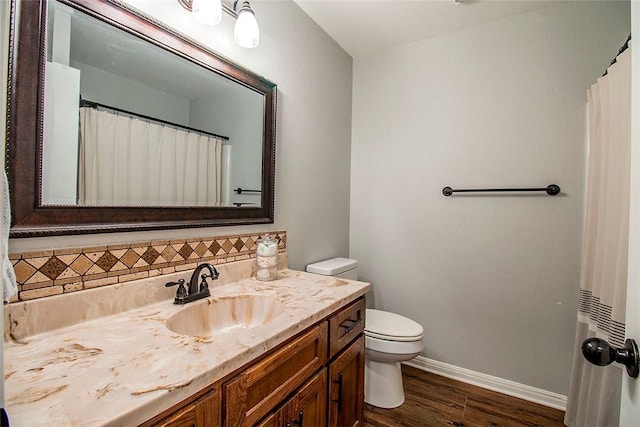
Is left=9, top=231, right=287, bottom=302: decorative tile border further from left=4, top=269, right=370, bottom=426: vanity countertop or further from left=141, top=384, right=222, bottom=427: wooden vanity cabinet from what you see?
left=141, top=384, right=222, bottom=427: wooden vanity cabinet

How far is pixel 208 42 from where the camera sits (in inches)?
49.7

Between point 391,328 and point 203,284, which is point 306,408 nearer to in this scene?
point 203,284

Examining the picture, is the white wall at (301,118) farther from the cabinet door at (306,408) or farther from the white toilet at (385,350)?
the cabinet door at (306,408)

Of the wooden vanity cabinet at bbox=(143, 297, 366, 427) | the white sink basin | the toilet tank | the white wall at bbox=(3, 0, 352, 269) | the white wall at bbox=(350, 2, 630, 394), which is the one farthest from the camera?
the toilet tank

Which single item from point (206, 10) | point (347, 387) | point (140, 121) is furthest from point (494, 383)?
point (206, 10)

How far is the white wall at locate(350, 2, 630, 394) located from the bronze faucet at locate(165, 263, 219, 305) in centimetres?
147

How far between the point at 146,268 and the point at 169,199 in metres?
0.28

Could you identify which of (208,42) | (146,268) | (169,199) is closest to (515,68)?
(208,42)

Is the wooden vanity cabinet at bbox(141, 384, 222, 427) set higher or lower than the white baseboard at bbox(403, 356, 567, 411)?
higher

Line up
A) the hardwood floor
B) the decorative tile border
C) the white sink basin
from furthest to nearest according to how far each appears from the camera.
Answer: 1. the hardwood floor
2. the white sink basin
3. the decorative tile border

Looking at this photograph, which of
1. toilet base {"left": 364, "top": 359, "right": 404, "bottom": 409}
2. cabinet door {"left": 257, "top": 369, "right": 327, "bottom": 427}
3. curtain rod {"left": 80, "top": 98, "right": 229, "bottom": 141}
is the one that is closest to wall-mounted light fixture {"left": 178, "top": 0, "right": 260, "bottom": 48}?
curtain rod {"left": 80, "top": 98, "right": 229, "bottom": 141}

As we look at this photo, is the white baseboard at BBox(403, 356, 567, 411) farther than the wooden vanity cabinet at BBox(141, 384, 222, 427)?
Yes

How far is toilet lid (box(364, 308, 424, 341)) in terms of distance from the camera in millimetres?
1610

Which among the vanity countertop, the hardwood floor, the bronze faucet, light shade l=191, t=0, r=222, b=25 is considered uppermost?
light shade l=191, t=0, r=222, b=25
